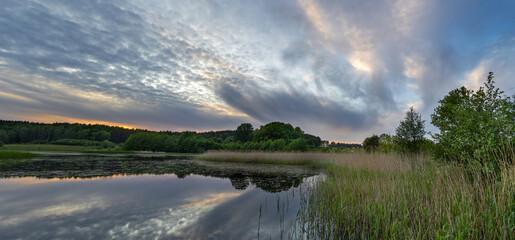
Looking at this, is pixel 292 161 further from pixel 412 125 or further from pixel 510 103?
pixel 510 103

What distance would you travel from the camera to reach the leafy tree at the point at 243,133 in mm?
68812

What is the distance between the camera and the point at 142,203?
22.0 feet

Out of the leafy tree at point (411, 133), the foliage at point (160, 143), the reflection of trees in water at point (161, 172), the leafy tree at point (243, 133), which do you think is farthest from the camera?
the leafy tree at point (243, 133)

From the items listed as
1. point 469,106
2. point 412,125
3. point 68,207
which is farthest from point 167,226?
point 412,125

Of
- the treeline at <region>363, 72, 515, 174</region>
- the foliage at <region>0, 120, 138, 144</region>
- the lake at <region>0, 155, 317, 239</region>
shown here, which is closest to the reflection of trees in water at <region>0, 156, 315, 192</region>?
the lake at <region>0, 155, 317, 239</region>

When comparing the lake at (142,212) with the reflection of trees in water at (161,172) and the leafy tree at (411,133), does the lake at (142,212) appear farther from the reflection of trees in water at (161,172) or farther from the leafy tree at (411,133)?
the leafy tree at (411,133)

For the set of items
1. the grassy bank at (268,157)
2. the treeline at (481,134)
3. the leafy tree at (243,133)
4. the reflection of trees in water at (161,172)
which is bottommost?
the reflection of trees in water at (161,172)

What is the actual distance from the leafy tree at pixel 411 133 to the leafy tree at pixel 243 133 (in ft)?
174

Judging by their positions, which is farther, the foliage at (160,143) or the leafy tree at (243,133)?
the leafy tree at (243,133)

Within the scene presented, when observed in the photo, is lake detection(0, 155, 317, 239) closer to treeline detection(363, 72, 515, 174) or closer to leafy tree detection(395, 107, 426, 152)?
treeline detection(363, 72, 515, 174)

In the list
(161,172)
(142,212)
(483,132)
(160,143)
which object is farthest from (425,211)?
(160,143)

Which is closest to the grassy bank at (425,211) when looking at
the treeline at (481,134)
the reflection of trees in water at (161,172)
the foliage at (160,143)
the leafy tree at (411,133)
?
the treeline at (481,134)

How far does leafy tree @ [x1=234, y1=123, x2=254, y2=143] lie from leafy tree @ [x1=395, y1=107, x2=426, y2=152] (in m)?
53.1

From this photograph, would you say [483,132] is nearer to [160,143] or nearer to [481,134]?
[481,134]
